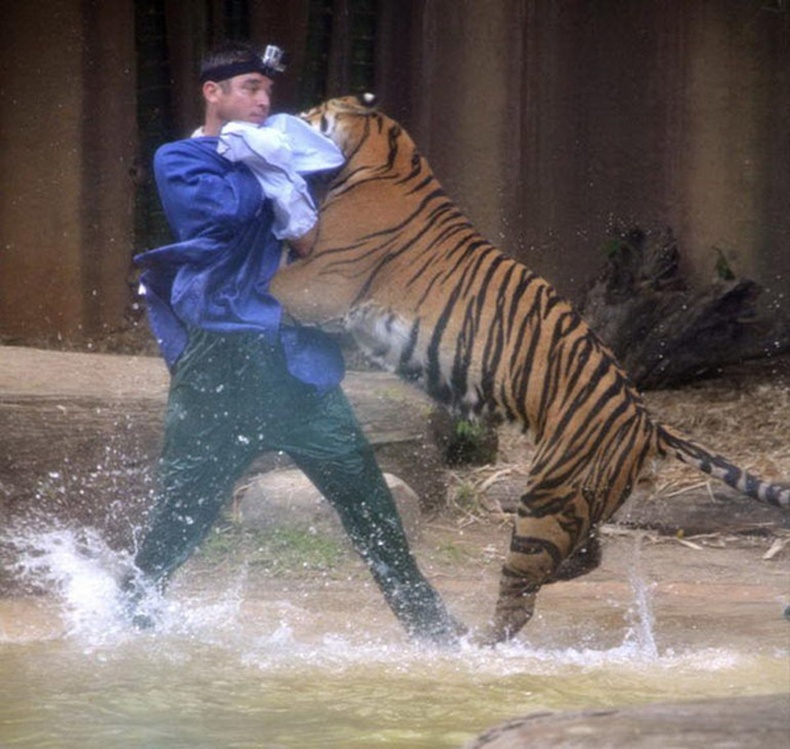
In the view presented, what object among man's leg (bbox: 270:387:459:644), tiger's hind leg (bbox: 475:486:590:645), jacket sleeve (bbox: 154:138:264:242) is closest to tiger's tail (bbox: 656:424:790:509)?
tiger's hind leg (bbox: 475:486:590:645)

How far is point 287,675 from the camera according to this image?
481 centimetres

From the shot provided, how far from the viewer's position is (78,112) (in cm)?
966

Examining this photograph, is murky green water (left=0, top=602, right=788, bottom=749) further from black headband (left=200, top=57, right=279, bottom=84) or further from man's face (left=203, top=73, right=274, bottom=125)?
black headband (left=200, top=57, right=279, bottom=84)

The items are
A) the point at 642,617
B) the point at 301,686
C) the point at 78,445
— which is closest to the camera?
the point at 301,686

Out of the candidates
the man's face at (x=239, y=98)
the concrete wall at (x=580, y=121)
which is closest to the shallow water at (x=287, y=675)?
the man's face at (x=239, y=98)

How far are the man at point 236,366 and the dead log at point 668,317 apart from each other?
3.79 m

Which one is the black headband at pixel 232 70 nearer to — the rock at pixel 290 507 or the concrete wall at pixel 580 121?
the rock at pixel 290 507

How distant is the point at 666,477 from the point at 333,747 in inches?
153

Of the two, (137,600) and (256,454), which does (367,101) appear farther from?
(137,600)

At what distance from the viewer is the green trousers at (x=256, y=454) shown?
485 centimetres

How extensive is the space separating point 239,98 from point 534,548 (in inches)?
62.0

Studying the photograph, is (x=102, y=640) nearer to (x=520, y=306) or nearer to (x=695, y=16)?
(x=520, y=306)

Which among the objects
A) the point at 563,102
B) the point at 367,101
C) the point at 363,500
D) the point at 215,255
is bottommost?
the point at 363,500

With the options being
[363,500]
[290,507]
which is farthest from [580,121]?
[363,500]
